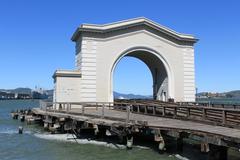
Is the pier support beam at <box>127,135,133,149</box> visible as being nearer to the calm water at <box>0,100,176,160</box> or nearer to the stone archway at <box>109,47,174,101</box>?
the calm water at <box>0,100,176,160</box>

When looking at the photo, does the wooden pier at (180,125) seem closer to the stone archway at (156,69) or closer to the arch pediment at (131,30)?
the stone archway at (156,69)

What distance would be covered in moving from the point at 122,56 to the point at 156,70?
5599mm

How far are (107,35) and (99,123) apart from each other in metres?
15.9

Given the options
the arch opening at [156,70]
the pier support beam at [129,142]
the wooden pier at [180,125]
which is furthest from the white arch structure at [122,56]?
the pier support beam at [129,142]

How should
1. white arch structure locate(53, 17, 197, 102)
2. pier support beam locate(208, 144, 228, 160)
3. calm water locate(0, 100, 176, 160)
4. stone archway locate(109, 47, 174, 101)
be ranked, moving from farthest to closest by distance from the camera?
stone archway locate(109, 47, 174, 101) → white arch structure locate(53, 17, 197, 102) → calm water locate(0, 100, 176, 160) → pier support beam locate(208, 144, 228, 160)

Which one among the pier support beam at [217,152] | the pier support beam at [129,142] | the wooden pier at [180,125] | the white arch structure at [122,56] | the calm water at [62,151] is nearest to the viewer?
the wooden pier at [180,125]

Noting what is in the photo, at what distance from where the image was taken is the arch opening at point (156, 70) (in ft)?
125

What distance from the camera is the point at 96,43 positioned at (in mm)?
35656

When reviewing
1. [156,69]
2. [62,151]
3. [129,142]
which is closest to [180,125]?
[129,142]

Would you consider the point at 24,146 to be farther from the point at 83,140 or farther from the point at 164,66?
the point at 164,66

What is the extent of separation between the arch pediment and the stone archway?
2.05m

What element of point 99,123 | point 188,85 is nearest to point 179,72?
point 188,85

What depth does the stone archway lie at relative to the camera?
37219mm

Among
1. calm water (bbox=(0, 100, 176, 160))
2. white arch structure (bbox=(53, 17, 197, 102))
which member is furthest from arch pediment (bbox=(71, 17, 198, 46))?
calm water (bbox=(0, 100, 176, 160))
